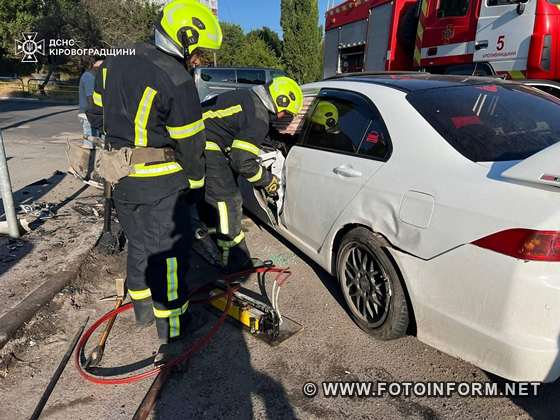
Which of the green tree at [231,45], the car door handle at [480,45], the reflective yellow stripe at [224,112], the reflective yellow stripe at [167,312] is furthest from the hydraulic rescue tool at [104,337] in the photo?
the green tree at [231,45]

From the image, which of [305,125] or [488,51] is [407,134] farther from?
[488,51]

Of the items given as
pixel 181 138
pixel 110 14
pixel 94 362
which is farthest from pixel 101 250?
pixel 110 14

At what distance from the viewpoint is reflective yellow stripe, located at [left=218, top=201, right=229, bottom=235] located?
12.0 ft

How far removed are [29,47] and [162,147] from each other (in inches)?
1215

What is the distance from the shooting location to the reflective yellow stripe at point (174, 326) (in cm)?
257

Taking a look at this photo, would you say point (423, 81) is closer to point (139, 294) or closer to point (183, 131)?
point (183, 131)

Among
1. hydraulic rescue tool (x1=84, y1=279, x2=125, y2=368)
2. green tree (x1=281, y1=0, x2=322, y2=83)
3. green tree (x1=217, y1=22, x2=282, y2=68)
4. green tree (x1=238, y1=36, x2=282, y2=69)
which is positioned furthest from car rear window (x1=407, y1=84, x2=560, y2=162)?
green tree (x1=238, y1=36, x2=282, y2=69)

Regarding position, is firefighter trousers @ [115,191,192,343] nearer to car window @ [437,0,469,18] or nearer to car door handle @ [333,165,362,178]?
car door handle @ [333,165,362,178]

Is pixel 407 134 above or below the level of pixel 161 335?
above

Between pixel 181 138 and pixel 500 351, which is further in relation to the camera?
pixel 181 138

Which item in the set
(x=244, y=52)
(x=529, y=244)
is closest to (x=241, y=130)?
(x=529, y=244)

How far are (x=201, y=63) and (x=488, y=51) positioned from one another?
5227 millimetres

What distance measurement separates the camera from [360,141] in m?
2.75

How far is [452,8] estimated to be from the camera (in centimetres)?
679
